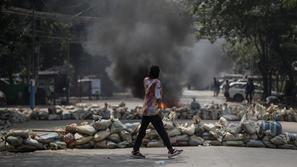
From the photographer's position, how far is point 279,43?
113ft

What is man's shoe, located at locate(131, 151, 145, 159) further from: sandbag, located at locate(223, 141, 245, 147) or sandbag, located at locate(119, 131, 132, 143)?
sandbag, located at locate(223, 141, 245, 147)

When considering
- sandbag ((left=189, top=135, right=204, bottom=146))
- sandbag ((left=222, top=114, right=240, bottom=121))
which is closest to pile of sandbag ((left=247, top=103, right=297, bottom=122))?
sandbag ((left=222, top=114, right=240, bottom=121))

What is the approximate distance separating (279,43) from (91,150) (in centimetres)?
2450

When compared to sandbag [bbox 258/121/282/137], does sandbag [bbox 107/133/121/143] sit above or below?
below

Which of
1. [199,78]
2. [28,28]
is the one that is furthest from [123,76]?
[199,78]

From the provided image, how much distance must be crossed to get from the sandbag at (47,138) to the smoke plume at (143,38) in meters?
15.4

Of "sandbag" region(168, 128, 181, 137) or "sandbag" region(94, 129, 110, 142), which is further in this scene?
"sandbag" region(168, 128, 181, 137)

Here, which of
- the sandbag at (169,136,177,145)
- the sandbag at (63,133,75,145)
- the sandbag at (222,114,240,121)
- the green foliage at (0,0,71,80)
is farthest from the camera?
the sandbag at (222,114,240,121)

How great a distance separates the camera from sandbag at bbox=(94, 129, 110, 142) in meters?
12.3

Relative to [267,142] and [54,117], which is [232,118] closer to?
[54,117]

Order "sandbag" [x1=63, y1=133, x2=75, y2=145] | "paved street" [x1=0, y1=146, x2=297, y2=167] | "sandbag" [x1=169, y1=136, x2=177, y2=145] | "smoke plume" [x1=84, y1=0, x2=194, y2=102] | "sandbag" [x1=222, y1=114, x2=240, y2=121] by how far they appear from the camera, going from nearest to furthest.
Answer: "paved street" [x1=0, y1=146, x2=297, y2=167]
"sandbag" [x1=63, y1=133, x2=75, y2=145]
"sandbag" [x1=169, y1=136, x2=177, y2=145]
"sandbag" [x1=222, y1=114, x2=240, y2=121]
"smoke plume" [x1=84, y1=0, x2=194, y2=102]

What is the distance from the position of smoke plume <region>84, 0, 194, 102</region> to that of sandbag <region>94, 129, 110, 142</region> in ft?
50.0

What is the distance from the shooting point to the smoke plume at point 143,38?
28156 mm

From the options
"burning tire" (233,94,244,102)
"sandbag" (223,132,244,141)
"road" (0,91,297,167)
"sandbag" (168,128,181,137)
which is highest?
"sandbag" (168,128,181,137)
